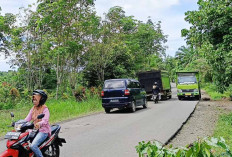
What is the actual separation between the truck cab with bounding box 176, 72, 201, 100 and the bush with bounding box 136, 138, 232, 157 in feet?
78.2

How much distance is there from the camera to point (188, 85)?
25828mm

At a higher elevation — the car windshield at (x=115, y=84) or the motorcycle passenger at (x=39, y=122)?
the car windshield at (x=115, y=84)

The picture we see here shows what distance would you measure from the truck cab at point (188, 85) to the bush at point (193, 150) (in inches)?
938

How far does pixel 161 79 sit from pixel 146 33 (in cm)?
1259

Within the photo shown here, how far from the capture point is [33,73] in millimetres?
25172

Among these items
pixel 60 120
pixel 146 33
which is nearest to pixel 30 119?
pixel 60 120

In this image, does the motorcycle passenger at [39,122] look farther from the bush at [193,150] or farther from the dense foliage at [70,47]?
the dense foliage at [70,47]

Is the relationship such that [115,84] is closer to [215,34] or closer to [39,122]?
[215,34]

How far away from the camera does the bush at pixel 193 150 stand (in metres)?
2.39

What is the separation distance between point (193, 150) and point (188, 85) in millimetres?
24195

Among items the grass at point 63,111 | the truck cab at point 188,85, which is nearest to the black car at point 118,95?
the grass at point 63,111

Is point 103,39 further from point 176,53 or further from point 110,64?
point 176,53

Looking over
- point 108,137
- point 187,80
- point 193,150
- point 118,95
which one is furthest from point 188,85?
point 193,150

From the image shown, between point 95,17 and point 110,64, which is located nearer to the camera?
point 95,17
